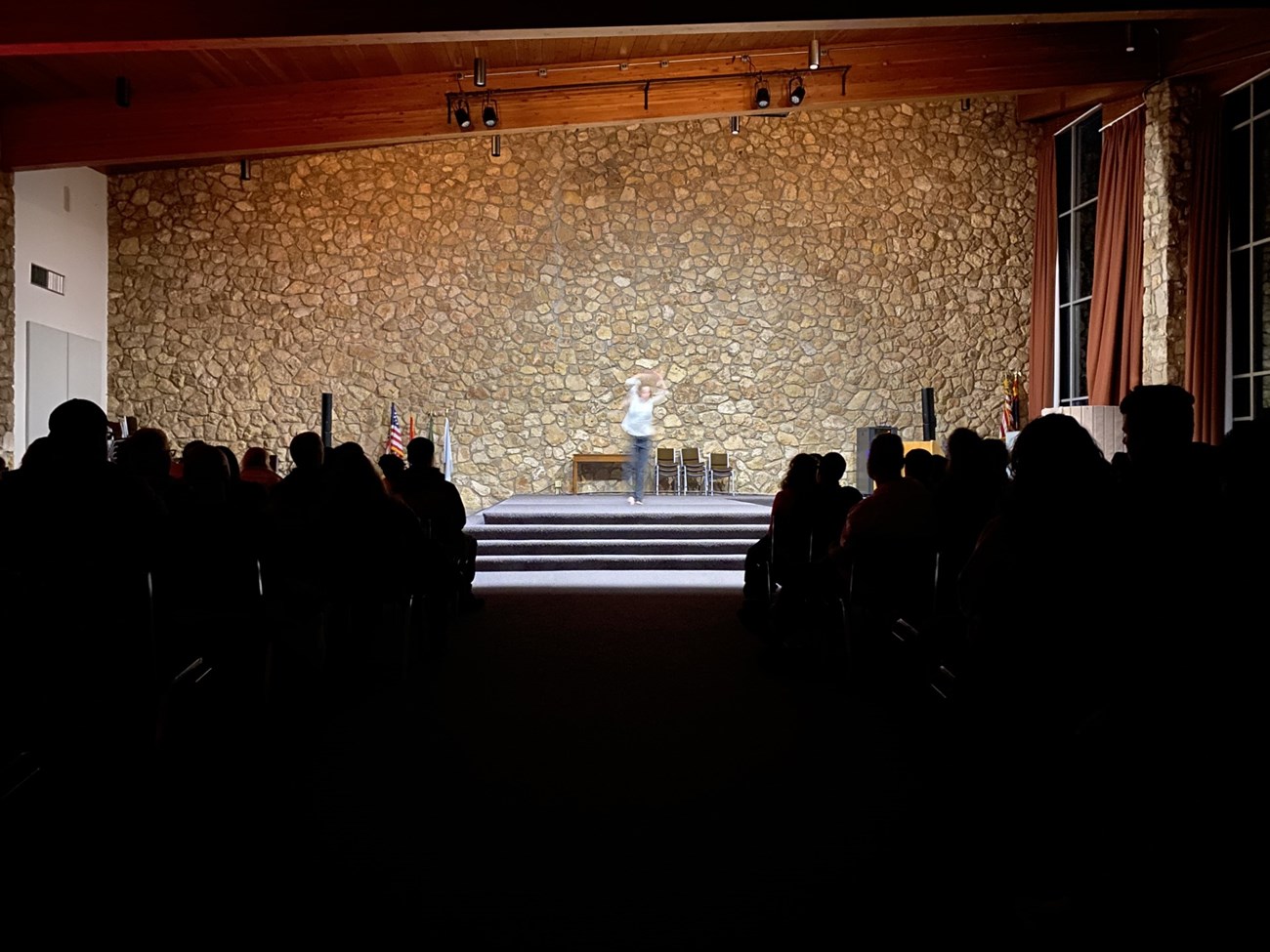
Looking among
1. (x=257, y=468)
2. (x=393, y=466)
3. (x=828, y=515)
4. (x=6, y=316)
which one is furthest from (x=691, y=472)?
(x=828, y=515)

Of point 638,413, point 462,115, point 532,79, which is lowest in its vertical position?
point 638,413

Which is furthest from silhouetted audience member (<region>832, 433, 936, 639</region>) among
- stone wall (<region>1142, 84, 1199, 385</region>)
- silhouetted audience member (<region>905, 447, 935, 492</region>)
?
stone wall (<region>1142, 84, 1199, 385</region>)

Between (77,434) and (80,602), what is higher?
(77,434)

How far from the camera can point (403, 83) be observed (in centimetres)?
1035

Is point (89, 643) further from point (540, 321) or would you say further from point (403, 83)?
point (540, 321)

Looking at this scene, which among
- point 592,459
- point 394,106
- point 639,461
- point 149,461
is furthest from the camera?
point 592,459

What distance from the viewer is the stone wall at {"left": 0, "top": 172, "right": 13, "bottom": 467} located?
387 inches

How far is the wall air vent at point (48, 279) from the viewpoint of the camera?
1119 centimetres

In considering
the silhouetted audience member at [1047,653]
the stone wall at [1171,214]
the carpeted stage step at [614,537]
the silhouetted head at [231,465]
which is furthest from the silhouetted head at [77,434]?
the stone wall at [1171,214]

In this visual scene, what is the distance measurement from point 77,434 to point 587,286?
10.8 metres

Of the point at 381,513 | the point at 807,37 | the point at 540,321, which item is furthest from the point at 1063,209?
the point at 381,513

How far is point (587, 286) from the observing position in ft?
43.2

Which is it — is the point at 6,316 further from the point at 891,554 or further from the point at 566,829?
the point at 566,829

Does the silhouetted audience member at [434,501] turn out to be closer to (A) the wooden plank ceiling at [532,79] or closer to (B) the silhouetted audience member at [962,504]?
(B) the silhouetted audience member at [962,504]
